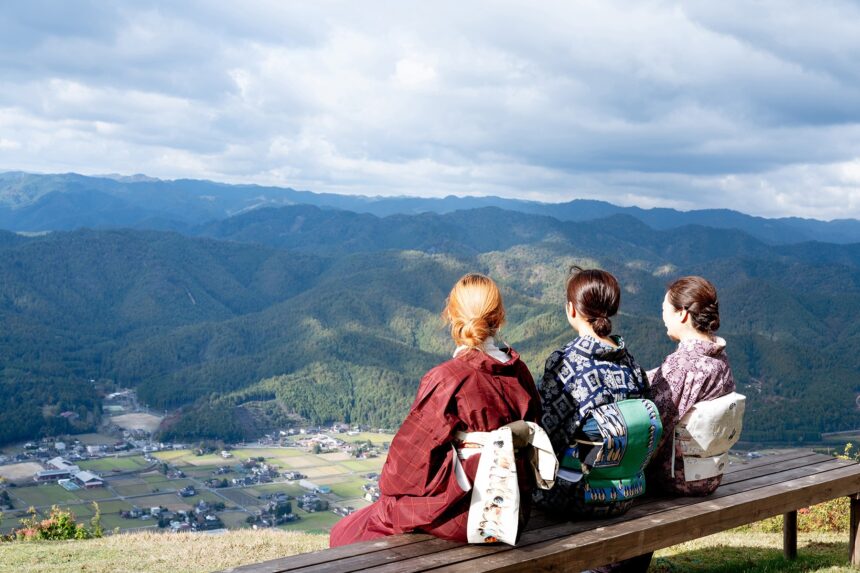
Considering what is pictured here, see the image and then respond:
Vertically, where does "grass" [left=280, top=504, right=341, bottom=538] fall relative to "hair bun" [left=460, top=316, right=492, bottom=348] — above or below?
below

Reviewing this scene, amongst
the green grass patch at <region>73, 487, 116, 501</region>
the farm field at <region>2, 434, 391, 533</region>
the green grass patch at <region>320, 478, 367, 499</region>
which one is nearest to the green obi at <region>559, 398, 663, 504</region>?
the farm field at <region>2, 434, 391, 533</region>

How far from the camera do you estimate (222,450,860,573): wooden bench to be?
3811 millimetres

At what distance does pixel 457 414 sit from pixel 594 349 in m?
1.08

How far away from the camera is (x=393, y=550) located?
13.0 feet

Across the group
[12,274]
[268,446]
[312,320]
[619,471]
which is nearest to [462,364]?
[619,471]

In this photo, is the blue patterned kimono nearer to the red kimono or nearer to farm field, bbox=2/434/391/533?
the red kimono

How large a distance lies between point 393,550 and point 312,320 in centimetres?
16177

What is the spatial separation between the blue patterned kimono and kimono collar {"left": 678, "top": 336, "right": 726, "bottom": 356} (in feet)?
2.41

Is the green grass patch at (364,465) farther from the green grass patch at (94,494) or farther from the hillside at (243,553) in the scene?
the hillside at (243,553)

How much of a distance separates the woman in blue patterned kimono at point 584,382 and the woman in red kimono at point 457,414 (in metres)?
0.36

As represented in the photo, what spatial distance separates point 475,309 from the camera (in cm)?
401

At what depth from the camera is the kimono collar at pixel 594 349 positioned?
4465mm

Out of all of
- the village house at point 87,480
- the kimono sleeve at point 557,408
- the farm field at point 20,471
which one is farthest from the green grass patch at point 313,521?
the kimono sleeve at point 557,408

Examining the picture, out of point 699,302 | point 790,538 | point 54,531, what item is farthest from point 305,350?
point 699,302
